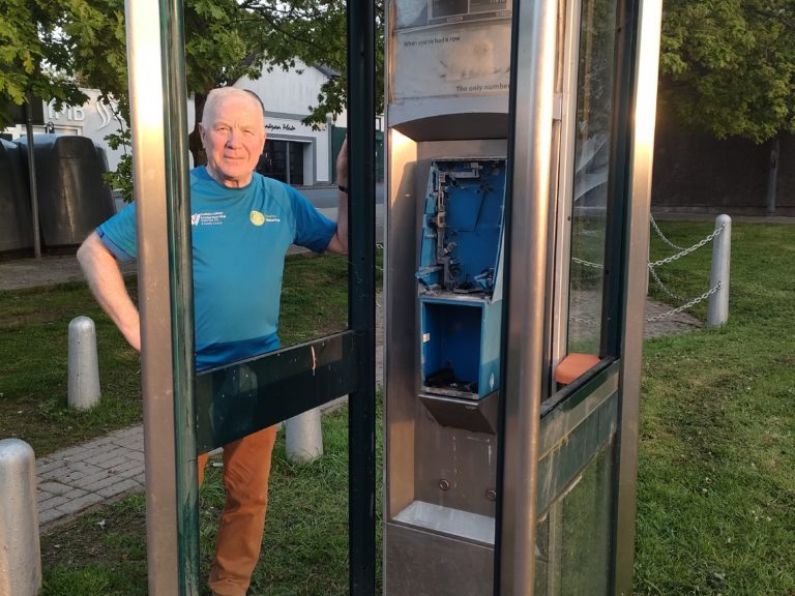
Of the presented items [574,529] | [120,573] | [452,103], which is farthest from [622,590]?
[120,573]

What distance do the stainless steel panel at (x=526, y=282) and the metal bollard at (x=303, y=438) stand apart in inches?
111

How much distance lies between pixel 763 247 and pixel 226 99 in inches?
507

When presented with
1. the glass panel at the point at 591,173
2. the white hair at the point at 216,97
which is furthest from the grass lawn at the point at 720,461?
the white hair at the point at 216,97

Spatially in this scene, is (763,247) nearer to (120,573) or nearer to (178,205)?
(120,573)

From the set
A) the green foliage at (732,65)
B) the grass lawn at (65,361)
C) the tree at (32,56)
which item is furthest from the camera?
the green foliage at (732,65)

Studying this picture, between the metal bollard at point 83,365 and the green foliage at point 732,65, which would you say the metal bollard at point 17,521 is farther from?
the green foliage at point 732,65

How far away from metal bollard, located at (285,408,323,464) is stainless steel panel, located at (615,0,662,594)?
2087mm

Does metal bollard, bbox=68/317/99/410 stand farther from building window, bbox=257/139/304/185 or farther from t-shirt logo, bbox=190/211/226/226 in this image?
t-shirt logo, bbox=190/211/226/226

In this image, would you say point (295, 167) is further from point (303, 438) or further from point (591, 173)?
point (303, 438)

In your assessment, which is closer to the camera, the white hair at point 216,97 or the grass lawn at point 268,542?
the white hair at point 216,97

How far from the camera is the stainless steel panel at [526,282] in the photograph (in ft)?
4.63

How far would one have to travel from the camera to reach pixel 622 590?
276cm

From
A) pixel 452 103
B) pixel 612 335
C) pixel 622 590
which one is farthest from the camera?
pixel 622 590

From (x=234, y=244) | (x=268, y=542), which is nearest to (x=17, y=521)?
(x=268, y=542)
